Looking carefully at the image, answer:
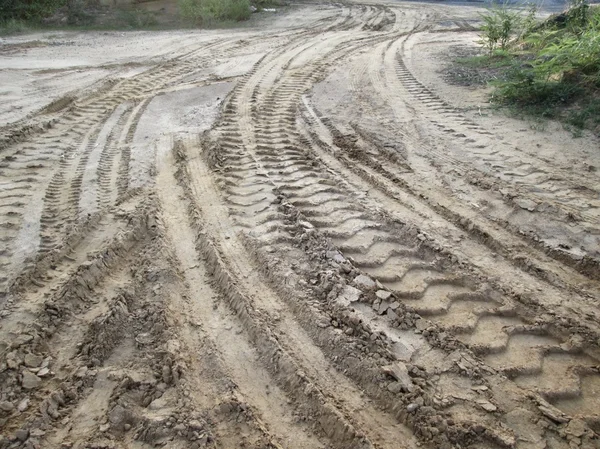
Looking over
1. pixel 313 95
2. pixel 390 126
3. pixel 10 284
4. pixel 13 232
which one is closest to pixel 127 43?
pixel 313 95

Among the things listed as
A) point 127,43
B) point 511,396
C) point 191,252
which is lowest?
point 511,396

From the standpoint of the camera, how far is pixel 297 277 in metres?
3.32

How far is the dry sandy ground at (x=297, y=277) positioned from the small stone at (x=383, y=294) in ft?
0.05

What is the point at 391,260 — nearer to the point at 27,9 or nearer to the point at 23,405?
the point at 23,405

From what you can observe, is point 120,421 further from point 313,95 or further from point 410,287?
point 313,95

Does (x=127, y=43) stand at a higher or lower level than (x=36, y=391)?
higher

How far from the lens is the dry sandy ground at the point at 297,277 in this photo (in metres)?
2.43

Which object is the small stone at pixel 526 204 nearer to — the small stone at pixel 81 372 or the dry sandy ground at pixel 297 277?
the dry sandy ground at pixel 297 277

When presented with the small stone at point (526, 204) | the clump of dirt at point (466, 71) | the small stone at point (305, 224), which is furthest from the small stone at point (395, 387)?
the clump of dirt at point (466, 71)

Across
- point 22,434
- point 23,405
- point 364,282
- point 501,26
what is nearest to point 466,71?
point 501,26

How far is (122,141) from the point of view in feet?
18.9

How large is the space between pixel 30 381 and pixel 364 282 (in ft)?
6.82

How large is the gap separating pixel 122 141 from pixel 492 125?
459cm

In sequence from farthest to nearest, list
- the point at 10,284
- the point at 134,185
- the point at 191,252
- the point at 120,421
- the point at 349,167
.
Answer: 1. the point at 349,167
2. the point at 134,185
3. the point at 191,252
4. the point at 10,284
5. the point at 120,421
